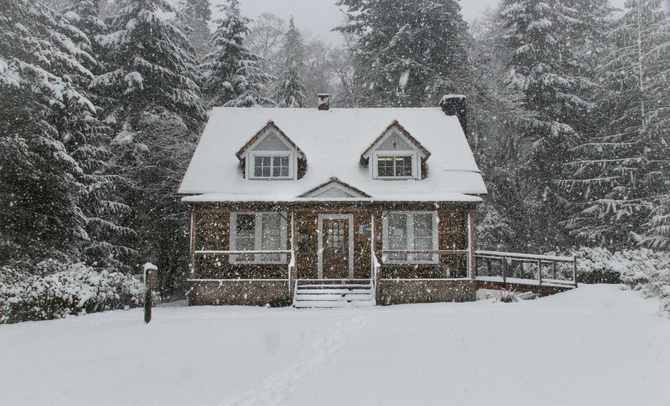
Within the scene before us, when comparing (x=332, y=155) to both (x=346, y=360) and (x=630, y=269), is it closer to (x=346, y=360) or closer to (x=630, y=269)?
(x=630, y=269)

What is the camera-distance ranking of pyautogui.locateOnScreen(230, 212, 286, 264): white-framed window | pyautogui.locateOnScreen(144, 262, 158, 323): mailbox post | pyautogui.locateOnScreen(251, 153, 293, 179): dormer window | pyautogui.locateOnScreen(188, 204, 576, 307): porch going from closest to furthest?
pyautogui.locateOnScreen(144, 262, 158, 323): mailbox post, pyautogui.locateOnScreen(188, 204, 576, 307): porch, pyautogui.locateOnScreen(230, 212, 286, 264): white-framed window, pyautogui.locateOnScreen(251, 153, 293, 179): dormer window

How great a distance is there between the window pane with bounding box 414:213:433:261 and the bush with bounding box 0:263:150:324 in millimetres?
9463

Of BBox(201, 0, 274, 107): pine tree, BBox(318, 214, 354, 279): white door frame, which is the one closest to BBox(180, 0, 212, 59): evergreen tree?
BBox(201, 0, 274, 107): pine tree

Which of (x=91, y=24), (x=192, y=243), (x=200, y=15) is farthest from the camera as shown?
(x=200, y=15)

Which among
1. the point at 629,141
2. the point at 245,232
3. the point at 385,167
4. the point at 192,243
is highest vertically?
the point at 629,141

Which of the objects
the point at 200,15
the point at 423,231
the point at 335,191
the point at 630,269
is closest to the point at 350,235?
the point at 335,191

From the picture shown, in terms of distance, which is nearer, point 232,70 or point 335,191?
point 335,191

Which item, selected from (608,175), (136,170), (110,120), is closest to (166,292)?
(136,170)

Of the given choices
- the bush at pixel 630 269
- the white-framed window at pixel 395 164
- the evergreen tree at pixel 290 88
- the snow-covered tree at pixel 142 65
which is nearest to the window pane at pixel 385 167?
the white-framed window at pixel 395 164

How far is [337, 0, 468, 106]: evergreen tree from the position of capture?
24.5 m

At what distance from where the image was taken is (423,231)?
53.3ft

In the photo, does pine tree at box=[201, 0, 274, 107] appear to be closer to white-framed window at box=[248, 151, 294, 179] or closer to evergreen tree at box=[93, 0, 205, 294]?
evergreen tree at box=[93, 0, 205, 294]

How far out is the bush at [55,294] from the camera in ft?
35.7

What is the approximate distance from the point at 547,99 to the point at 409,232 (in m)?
12.3
